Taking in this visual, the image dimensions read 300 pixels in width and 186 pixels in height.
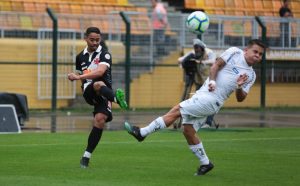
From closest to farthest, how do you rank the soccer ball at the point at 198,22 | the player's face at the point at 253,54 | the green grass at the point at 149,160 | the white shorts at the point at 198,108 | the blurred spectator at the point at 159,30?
the green grass at the point at 149,160, the white shorts at the point at 198,108, the player's face at the point at 253,54, the soccer ball at the point at 198,22, the blurred spectator at the point at 159,30

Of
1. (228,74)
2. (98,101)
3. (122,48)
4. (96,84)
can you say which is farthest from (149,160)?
(122,48)

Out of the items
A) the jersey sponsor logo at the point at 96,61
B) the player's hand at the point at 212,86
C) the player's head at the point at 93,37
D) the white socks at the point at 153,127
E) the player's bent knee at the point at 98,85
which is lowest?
the white socks at the point at 153,127

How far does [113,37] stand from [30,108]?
359 cm

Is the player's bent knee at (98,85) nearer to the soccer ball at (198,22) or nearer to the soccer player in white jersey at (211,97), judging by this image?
the soccer player in white jersey at (211,97)

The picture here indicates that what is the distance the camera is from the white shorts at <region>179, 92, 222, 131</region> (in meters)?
12.9

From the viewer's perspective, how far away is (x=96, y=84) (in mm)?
13633

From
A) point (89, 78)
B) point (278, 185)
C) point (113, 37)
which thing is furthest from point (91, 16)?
point (278, 185)

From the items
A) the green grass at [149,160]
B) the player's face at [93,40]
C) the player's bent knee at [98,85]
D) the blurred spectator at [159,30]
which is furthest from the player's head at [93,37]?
the blurred spectator at [159,30]

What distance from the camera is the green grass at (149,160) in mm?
12516

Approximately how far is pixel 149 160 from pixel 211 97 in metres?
2.34

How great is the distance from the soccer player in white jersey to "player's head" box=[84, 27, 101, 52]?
4.59ft

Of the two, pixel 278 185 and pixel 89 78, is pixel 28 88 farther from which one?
pixel 278 185

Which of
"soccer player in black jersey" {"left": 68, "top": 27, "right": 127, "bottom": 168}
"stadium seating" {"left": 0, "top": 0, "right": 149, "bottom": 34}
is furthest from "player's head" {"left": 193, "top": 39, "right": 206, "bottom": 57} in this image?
"soccer player in black jersey" {"left": 68, "top": 27, "right": 127, "bottom": 168}

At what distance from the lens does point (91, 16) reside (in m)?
29.6
